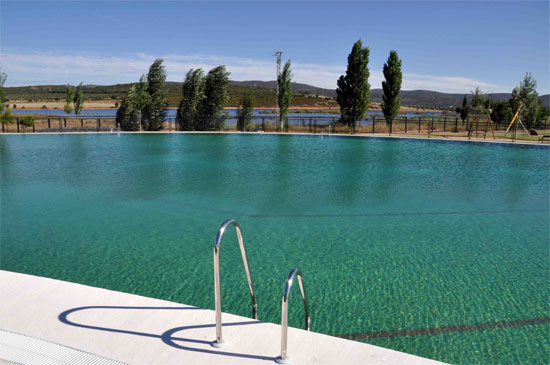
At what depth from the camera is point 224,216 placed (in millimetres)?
8773

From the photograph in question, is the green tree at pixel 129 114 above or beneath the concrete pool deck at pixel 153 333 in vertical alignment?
above

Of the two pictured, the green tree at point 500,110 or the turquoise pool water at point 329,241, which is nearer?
the turquoise pool water at point 329,241

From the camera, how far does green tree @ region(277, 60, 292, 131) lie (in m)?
32.0

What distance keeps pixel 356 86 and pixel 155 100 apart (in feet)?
51.0

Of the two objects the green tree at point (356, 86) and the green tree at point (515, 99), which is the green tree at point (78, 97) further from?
the green tree at point (515, 99)

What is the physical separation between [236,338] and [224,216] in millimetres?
5592

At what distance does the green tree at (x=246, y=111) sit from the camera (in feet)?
99.7

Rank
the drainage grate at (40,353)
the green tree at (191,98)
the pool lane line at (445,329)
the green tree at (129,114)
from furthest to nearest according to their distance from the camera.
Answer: the green tree at (191,98) < the green tree at (129,114) < the pool lane line at (445,329) < the drainage grate at (40,353)

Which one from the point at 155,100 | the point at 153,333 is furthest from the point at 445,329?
the point at 155,100

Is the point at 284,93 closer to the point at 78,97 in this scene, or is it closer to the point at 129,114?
the point at 129,114

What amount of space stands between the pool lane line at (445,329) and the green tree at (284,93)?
27.8 metres

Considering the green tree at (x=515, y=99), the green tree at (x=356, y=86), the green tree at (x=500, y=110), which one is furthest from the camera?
the green tree at (x=500, y=110)

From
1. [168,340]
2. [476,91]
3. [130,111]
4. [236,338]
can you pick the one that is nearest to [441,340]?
[236,338]

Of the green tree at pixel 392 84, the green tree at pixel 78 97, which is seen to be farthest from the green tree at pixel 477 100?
the green tree at pixel 78 97
